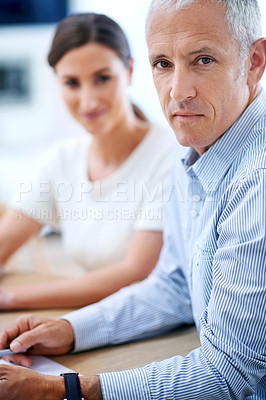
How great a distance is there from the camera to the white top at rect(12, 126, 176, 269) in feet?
5.58

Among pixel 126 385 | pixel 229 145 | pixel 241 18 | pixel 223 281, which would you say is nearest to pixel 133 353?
pixel 126 385

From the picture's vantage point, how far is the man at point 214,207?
0.85 metres

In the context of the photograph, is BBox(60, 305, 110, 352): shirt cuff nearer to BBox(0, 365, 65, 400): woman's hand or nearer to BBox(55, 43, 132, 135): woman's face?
BBox(0, 365, 65, 400): woman's hand

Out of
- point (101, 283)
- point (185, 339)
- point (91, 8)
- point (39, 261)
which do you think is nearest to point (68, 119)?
point (91, 8)

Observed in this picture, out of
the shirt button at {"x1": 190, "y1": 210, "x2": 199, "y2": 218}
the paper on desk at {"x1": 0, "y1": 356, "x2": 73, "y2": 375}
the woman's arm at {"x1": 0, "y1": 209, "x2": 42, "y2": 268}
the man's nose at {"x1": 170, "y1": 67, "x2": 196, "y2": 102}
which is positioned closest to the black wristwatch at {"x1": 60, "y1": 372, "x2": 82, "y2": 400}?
the paper on desk at {"x1": 0, "y1": 356, "x2": 73, "y2": 375}

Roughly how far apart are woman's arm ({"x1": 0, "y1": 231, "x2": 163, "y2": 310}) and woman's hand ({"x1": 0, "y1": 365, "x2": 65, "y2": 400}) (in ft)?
1.66

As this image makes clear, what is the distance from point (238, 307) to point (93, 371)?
1.16ft

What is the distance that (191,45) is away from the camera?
0.92m

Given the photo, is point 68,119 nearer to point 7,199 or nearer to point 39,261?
point 7,199

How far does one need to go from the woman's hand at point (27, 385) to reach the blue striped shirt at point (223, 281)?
0.26 feet

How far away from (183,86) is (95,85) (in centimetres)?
81

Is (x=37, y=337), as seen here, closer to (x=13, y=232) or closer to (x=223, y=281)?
(x=223, y=281)

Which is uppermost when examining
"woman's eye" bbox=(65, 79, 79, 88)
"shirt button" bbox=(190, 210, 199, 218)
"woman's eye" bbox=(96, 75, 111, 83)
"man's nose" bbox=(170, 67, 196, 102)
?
"woman's eye" bbox=(96, 75, 111, 83)

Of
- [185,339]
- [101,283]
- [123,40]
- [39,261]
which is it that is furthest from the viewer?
[39,261]
